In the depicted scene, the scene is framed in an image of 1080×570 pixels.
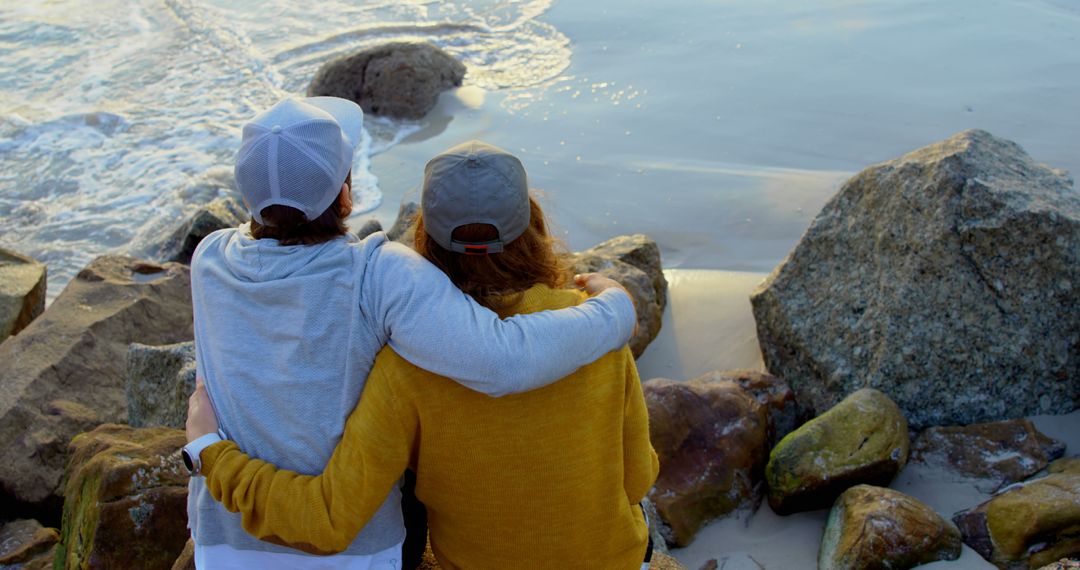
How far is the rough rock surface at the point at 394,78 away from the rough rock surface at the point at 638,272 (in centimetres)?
415

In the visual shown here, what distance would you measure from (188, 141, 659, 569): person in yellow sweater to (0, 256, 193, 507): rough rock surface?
2675 mm

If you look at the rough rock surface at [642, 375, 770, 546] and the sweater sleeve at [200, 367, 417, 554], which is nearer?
the sweater sleeve at [200, 367, 417, 554]

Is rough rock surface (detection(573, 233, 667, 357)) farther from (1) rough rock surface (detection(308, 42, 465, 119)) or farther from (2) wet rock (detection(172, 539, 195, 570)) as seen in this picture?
(1) rough rock surface (detection(308, 42, 465, 119))

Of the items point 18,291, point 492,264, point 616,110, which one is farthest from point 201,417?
point 616,110

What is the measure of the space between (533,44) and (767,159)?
401 cm

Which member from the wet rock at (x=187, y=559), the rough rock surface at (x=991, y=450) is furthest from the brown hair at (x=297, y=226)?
the rough rock surface at (x=991, y=450)

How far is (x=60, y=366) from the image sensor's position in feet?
15.4

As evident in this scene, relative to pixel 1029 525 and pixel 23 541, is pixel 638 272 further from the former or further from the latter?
pixel 23 541

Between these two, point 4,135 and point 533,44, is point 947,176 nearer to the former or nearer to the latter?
point 533,44

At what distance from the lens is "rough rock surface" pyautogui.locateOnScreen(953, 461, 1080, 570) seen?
2.99m

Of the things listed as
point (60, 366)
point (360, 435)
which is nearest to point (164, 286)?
point (60, 366)

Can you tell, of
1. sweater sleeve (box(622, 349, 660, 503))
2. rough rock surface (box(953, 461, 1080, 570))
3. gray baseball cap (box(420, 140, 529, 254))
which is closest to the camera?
gray baseball cap (box(420, 140, 529, 254))

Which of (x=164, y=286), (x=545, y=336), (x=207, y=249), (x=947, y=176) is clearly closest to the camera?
(x=545, y=336)

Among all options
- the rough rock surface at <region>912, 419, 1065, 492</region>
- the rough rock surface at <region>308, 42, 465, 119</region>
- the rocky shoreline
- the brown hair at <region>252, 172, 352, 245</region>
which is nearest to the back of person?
the brown hair at <region>252, 172, 352, 245</region>
